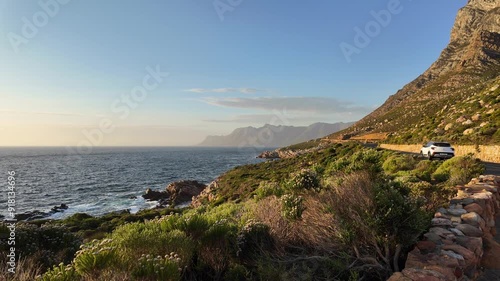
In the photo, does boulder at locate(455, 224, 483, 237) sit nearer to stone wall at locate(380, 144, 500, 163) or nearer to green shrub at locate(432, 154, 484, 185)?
green shrub at locate(432, 154, 484, 185)

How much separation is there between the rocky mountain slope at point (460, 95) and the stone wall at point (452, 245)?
2018cm

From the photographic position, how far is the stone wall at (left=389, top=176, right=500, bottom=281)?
394 cm

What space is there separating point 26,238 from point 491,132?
103 feet

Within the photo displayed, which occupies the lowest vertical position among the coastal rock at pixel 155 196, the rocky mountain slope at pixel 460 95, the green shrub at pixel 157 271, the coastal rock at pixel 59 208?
the coastal rock at pixel 155 196

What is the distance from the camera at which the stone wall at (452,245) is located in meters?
3.94

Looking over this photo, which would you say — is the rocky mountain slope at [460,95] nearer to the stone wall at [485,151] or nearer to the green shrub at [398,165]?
the stone wall at [485,151]

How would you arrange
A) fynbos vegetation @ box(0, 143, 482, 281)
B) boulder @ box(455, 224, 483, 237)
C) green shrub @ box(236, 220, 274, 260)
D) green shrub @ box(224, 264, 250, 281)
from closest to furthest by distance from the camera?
fynbos vegetation @ box(0, 143, 482, 281), green shrub @ box(224, 264, 250, 281), boulder @ box(455, 224, 483, 237), green shrub @ box(236, 220, 274, 260)

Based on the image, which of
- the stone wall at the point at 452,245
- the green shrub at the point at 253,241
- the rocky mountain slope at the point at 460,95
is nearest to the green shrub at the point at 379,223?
the stone wall at the point at 452,245

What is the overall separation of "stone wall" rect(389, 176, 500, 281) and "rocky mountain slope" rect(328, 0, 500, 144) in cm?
2018

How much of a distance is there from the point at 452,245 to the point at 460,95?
69.4 m

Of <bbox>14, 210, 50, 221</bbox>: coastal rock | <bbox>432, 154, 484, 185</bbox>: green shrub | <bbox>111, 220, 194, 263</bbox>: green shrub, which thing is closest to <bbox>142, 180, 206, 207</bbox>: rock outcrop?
<bbox>14, 210, 50, 221</bbox>: coastal rock

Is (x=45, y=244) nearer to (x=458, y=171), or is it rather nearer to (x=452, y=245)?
(x=452, y=245)

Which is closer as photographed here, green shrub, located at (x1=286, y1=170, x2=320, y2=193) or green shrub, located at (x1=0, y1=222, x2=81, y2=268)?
green shrub, located at (x1=0, y1=222, x2=81, y2=268)

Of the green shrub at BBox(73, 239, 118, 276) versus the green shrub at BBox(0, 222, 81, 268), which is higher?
the green shrub at BBox(73, 239, 118, 276)
